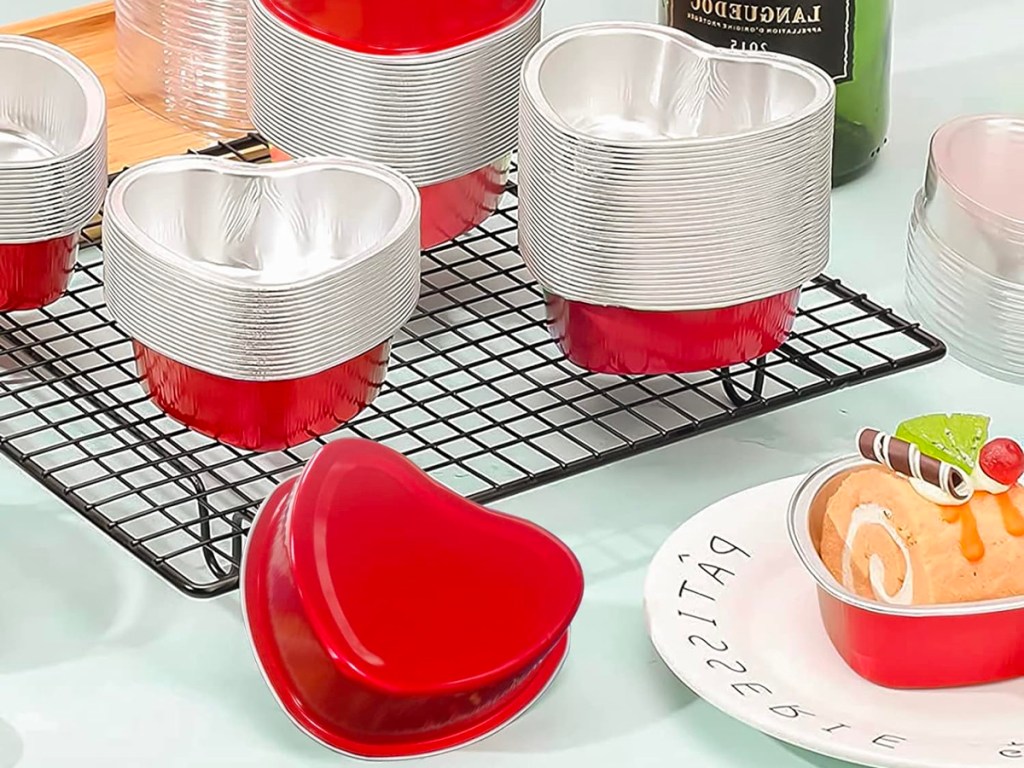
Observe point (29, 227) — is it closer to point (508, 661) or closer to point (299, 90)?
point (299, 90)

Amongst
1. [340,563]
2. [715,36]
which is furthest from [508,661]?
[715,36]

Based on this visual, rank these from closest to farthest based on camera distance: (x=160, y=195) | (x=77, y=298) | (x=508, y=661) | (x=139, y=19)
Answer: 1. (x=508, y=661)
2. (x=160, y=195)
3. (x=77, y=298)
4. (x=139, y=19)

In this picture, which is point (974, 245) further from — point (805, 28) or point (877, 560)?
point (877, 560)

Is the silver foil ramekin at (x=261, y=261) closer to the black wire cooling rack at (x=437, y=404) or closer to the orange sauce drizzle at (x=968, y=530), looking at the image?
the black wire cooling rack at (x=437, y=404)

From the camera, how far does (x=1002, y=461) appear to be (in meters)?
0.71

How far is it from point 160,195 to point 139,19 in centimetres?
31

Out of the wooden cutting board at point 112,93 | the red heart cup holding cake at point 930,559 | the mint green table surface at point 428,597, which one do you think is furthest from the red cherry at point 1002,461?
the wooden cutting board at point 112,93

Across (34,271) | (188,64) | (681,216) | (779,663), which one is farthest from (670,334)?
(188,64)

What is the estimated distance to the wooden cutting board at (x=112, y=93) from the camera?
1.08 metres

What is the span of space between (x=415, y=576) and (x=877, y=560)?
0.15m

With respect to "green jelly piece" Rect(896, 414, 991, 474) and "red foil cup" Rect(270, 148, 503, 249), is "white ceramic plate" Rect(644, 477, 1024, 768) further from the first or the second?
"red foil cup" Rect(270, 148, 503, 249)

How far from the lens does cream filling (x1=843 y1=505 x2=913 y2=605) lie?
0.71 m

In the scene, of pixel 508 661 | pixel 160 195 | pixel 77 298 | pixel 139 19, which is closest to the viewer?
pixel 508 661

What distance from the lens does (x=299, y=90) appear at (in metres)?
0.90
